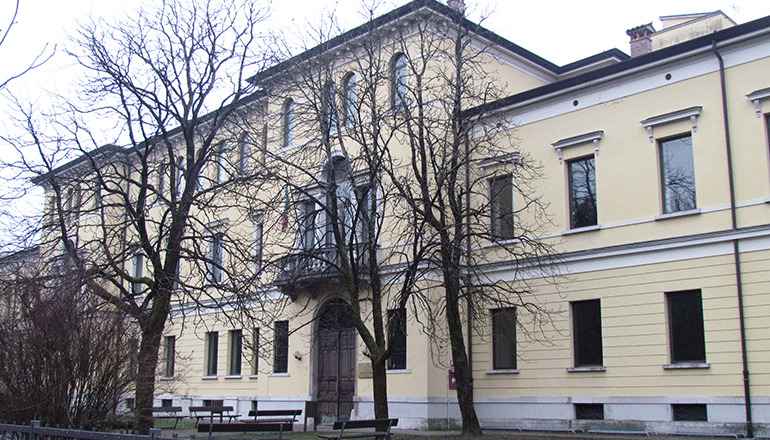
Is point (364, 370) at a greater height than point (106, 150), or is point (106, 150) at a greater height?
point (106, 150)

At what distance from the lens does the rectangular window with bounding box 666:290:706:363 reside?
22812mm

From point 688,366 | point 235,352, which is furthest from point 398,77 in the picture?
point 235,352

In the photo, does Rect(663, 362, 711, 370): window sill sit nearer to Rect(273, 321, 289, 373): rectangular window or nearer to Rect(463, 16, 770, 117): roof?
Rect(463, 16, 770, 117): roof

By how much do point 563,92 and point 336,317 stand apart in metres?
11.4

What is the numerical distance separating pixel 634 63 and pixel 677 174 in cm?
343

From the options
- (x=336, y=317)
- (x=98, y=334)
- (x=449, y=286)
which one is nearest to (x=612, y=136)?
(x=449, y=286)

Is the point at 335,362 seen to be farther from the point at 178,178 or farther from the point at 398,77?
the point at 398,77

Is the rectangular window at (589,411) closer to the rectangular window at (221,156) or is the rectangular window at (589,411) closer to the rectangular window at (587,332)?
the rectangular window at (587,332)

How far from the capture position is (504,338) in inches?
1077

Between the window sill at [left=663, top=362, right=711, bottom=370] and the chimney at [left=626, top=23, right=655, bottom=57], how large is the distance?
13902 mm

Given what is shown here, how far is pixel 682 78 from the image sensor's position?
23828 millimetres

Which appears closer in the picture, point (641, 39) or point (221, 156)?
point (221, 156)

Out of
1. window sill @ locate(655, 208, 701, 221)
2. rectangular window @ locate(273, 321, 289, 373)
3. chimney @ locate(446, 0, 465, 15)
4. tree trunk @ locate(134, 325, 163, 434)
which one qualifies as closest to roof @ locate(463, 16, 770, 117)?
chimney @ locate(446, 0, 465, 15)

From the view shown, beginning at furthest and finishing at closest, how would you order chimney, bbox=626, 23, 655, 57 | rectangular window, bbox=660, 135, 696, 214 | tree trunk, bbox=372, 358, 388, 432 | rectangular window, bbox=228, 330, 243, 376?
rectangular window, bbox=228, 330, 243, 376, chimney, bbox=626, 23, 655, 57, rectangular window, bbox=660, 135, 696, 214, tree trunk, bbox=372, 358, 388, 432
